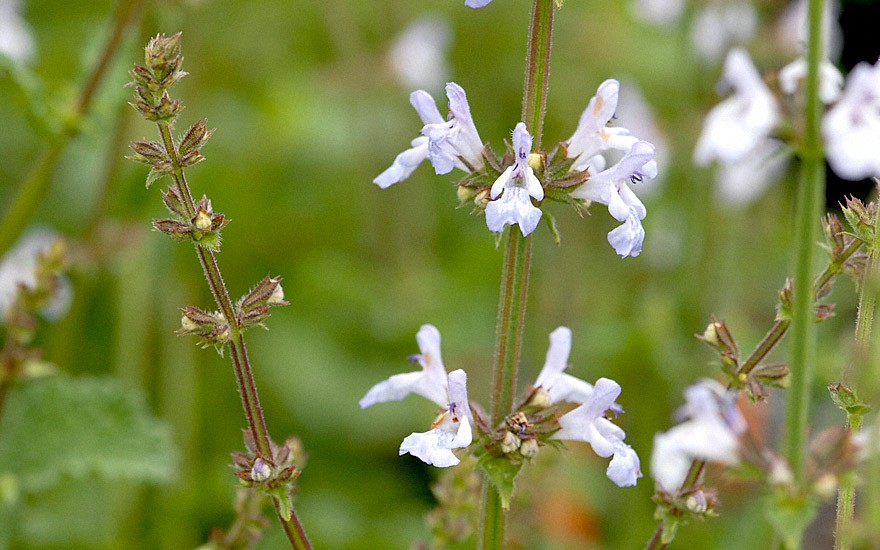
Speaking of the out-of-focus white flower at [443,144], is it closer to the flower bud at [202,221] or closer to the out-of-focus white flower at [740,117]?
the flower bud at [202,221]

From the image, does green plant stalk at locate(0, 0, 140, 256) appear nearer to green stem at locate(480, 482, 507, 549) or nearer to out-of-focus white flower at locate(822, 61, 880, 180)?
green stem at locate(480, 482, 507, 549)

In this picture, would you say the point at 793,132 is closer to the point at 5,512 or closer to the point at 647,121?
the point at 5,512

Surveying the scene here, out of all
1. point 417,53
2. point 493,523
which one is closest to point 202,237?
point 493,523

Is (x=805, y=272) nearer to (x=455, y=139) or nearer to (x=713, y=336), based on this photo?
(x=713, y=336)

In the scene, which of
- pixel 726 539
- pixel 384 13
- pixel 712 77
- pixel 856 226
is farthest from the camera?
pixel 384 13

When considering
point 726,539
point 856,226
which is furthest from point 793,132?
point 726,539

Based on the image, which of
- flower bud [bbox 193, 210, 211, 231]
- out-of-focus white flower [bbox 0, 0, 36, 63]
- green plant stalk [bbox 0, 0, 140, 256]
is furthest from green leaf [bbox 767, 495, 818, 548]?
out-of-focus white flower [bbox 0, 0, 36, 63]
